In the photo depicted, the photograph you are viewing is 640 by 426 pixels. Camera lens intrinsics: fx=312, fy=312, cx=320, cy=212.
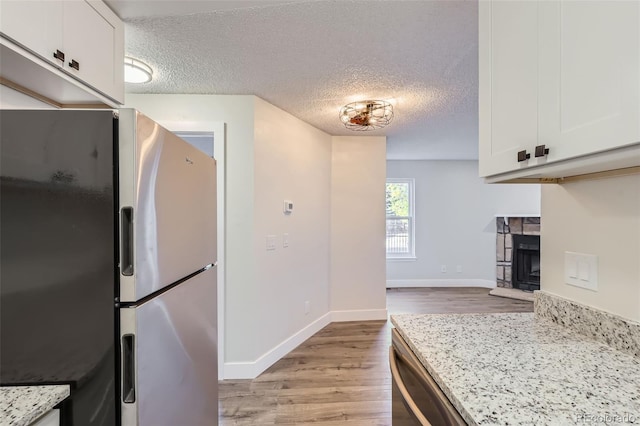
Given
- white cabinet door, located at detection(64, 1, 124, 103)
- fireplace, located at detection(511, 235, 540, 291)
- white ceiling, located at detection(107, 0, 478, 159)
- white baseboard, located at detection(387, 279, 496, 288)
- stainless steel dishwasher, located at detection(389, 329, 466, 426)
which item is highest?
white ceiling, located at detection(107, 0, 478, 159)

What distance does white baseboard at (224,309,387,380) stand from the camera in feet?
8.20

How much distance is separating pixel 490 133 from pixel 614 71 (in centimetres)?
44

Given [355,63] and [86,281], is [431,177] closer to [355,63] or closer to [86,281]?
[355,63]

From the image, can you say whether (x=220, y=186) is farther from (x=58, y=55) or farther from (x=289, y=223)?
(x=58, y=55)

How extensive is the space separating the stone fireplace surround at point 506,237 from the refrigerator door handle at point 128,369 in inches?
226

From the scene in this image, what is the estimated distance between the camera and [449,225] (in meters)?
5.60

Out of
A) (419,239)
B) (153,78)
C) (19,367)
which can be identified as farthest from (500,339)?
(419,239)

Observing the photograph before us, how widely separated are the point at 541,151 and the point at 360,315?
331cm

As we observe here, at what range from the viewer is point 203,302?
150 cm

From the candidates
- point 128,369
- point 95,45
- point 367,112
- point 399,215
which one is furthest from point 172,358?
point 399,215

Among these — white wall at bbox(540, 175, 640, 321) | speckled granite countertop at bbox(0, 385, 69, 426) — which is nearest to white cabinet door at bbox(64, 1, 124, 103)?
speckled granite countertop at bbox(0, 385, 69, 426)

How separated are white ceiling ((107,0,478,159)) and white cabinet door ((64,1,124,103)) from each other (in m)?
0.11

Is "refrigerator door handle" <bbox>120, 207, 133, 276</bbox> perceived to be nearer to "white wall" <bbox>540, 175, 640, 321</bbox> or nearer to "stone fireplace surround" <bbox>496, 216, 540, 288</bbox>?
"white wall" <bbox>540, 175, 640, 321</bbox>

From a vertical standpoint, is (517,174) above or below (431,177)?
below
